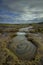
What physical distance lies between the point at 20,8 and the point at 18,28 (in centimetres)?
31

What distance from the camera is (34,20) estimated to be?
2.00m

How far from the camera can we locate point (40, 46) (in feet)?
5.61

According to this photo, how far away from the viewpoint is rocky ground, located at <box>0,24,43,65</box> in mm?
1552

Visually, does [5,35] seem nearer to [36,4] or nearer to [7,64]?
[7,64]

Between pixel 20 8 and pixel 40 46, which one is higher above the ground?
pixel 20 8

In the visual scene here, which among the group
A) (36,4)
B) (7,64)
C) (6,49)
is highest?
(36,4)

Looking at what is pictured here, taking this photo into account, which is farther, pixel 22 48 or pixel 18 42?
pixel 18 42

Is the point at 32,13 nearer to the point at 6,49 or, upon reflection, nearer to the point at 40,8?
the point at 40,8

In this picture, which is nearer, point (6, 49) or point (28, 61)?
point (28, 61)

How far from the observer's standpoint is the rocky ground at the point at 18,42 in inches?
61.1

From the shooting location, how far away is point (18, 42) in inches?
68.7

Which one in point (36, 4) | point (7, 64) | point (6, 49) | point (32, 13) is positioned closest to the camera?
point (7, 64)

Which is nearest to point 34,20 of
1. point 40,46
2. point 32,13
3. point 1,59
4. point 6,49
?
point 32,13

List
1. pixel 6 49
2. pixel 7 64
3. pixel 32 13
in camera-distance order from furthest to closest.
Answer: pixel 32 13 → pixel 6 49 → pixel 7 64
